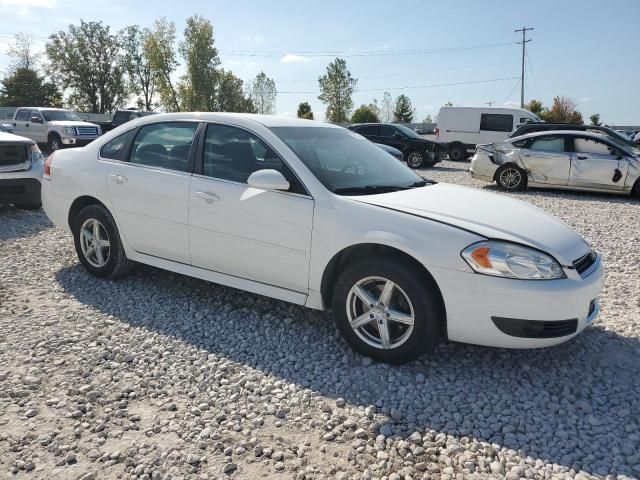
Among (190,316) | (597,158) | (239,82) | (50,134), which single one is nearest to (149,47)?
(239,82)

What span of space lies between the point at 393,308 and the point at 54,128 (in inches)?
771

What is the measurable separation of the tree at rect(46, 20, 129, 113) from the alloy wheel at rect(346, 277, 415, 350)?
64.6m

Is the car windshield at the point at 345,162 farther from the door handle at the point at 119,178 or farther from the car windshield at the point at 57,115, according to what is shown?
the car windshield at the point at 57,115

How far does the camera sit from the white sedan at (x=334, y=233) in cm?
303

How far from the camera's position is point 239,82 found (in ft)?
198

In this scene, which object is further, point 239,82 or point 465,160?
point 239,82

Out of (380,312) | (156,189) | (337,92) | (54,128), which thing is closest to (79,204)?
(156,189)

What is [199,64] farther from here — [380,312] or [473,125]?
[380,312]

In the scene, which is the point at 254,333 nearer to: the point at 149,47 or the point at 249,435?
the point at 249,435

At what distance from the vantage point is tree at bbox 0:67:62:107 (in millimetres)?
54531

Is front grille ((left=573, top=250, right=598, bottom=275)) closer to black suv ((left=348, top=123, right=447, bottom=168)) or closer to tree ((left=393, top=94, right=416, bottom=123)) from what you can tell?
black suv ((left=348, top=123, right=447, bottom=168))

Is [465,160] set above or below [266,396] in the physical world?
above

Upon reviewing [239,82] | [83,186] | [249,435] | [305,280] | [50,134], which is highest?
[239,82]

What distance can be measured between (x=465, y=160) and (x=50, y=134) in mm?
16708
